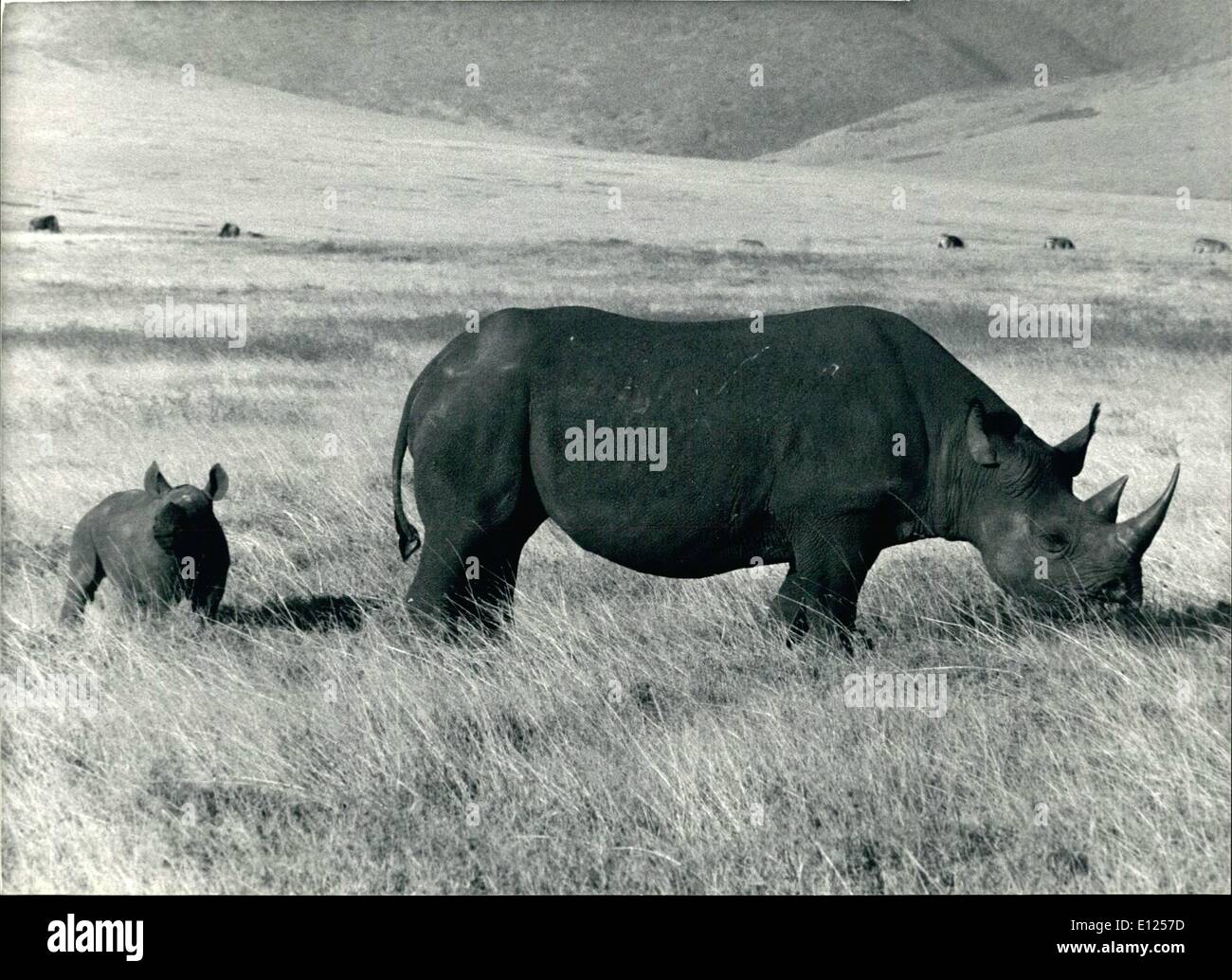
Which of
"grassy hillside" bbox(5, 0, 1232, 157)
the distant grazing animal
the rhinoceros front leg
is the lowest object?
the rhinoceros front leg

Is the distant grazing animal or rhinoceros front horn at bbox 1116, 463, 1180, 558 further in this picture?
the distant grazing animal

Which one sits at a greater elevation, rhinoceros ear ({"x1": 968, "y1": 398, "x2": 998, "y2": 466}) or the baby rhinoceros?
rhinoceros ear ({"x1": 968, "y1": 398, "x2": 998, "y2": 466})

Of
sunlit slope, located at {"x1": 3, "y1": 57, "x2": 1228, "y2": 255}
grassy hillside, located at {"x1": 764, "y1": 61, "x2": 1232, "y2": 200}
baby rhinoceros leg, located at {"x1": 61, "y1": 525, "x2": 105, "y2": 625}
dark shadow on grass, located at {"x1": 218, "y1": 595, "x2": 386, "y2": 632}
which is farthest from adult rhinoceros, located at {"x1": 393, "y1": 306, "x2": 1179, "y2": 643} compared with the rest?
grassy hillside, located at {"x1": 764, "y1": 61, "x2": 1232, "y2": 200}

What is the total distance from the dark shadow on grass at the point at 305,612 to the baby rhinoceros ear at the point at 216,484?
613 millimetres

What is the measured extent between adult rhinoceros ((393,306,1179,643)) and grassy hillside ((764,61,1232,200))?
57.1m

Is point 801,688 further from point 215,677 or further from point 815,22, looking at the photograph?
point 815,22

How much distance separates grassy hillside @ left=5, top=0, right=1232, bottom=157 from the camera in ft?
263

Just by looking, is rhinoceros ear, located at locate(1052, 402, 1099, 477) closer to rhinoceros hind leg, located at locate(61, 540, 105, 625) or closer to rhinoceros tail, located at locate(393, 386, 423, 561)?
rhinoceros tail, located at locate(393, 386, 423, 561)

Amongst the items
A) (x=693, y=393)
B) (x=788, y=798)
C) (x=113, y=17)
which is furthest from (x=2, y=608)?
(x=113, y=17)

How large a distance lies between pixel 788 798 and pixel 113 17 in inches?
2815

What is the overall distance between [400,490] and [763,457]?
5.87 ft

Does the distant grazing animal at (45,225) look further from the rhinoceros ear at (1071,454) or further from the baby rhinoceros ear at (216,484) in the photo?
the rhinoceros ear at (1071,454)

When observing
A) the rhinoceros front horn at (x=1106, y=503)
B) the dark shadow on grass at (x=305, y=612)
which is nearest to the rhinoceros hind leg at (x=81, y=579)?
the dark shadow on grass at (x=305, y=612)

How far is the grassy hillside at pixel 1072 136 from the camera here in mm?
65188
